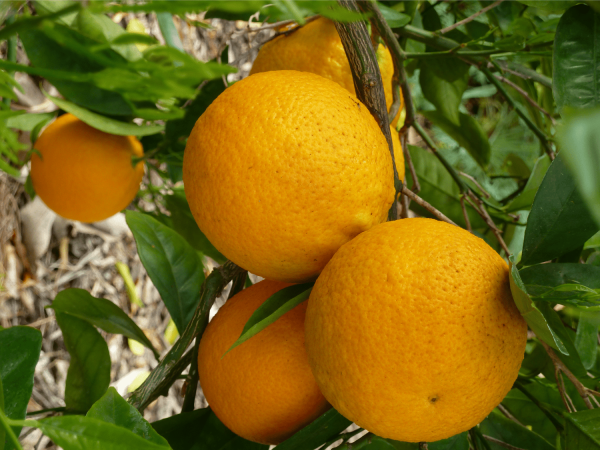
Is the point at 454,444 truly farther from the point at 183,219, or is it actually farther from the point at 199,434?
the point at 183,219

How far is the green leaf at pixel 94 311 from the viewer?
1.85 feet

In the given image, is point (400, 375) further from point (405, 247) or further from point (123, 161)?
point (123, 161)

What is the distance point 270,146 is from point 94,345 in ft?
1.27

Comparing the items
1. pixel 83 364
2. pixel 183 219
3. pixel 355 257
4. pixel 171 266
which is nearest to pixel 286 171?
pixel 355 257

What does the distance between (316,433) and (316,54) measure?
343 millimetres

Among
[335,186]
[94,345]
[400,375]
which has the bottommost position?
[94,345]

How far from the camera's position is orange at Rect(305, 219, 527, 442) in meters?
0.32

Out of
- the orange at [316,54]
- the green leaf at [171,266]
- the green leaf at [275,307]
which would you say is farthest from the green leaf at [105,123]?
the green leaf at [275,307]

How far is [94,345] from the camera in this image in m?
0.59

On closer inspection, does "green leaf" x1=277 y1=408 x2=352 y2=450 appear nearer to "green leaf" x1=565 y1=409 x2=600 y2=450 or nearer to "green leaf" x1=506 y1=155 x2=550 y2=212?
"green leaf" x1=565 y1=409 x2=600 y2=450

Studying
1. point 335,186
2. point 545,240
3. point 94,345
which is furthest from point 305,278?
point 94,345

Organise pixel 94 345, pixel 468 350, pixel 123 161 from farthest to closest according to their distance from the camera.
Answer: pixel 123 161 → pixel 94 345 → pixel 468 350

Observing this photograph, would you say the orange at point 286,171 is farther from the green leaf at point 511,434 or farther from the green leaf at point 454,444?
the green leaf at point 511,434

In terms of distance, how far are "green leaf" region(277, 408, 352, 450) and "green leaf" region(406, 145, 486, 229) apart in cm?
35
